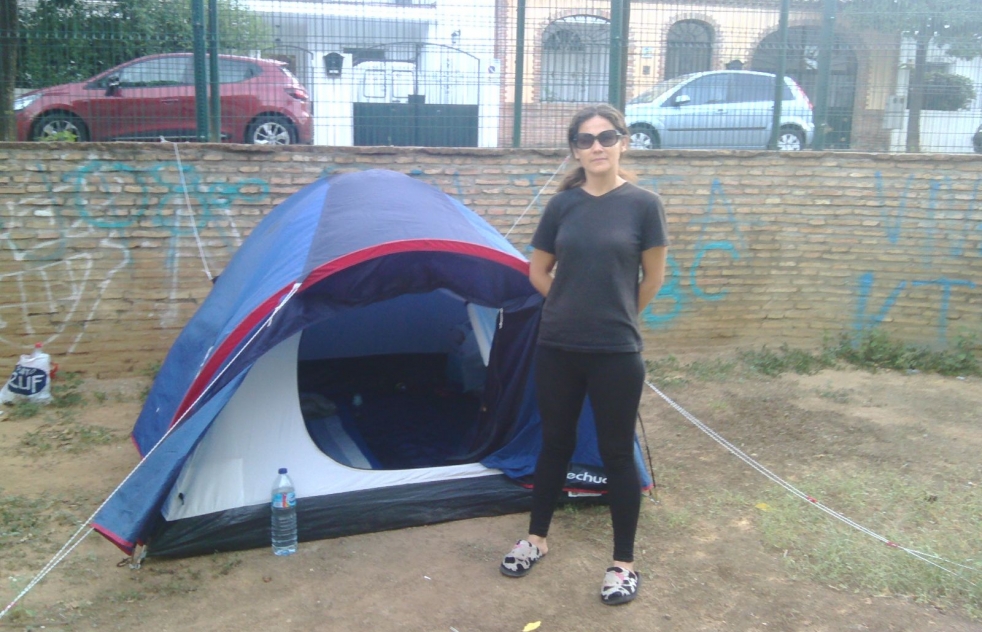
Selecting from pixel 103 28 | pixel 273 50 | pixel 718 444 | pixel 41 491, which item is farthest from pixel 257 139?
pixel 718 444

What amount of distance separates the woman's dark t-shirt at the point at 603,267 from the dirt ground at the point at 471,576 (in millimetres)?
1010

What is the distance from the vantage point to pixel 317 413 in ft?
16.4

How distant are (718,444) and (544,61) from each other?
3203mm

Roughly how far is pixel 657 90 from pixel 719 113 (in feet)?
1.72

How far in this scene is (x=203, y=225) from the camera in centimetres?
592

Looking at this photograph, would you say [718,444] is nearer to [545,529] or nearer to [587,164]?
[545,529]

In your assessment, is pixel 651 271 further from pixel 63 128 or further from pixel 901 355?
pixel 63 128

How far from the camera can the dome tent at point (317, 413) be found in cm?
351

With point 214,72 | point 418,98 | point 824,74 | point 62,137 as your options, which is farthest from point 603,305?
point 824,74

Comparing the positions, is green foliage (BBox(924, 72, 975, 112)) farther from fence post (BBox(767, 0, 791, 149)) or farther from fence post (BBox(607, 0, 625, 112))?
fence post (BBox(607, 0, 625, 112))

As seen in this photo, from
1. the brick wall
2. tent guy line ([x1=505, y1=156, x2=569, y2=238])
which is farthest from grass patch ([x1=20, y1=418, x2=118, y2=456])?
tent guy line ([x1=505, y1=156, x2=569, y2=238])

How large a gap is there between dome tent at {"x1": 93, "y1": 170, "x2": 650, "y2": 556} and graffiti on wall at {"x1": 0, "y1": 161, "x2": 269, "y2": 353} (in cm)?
116

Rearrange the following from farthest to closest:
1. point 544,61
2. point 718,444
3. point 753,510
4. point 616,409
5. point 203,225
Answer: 1. point 544,61
2. point 203,225
3. point 718,444
4. point 753,510
5. point 616,409

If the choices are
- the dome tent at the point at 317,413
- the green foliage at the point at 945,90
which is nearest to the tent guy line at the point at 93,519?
the dome tent at the point at 317,413
